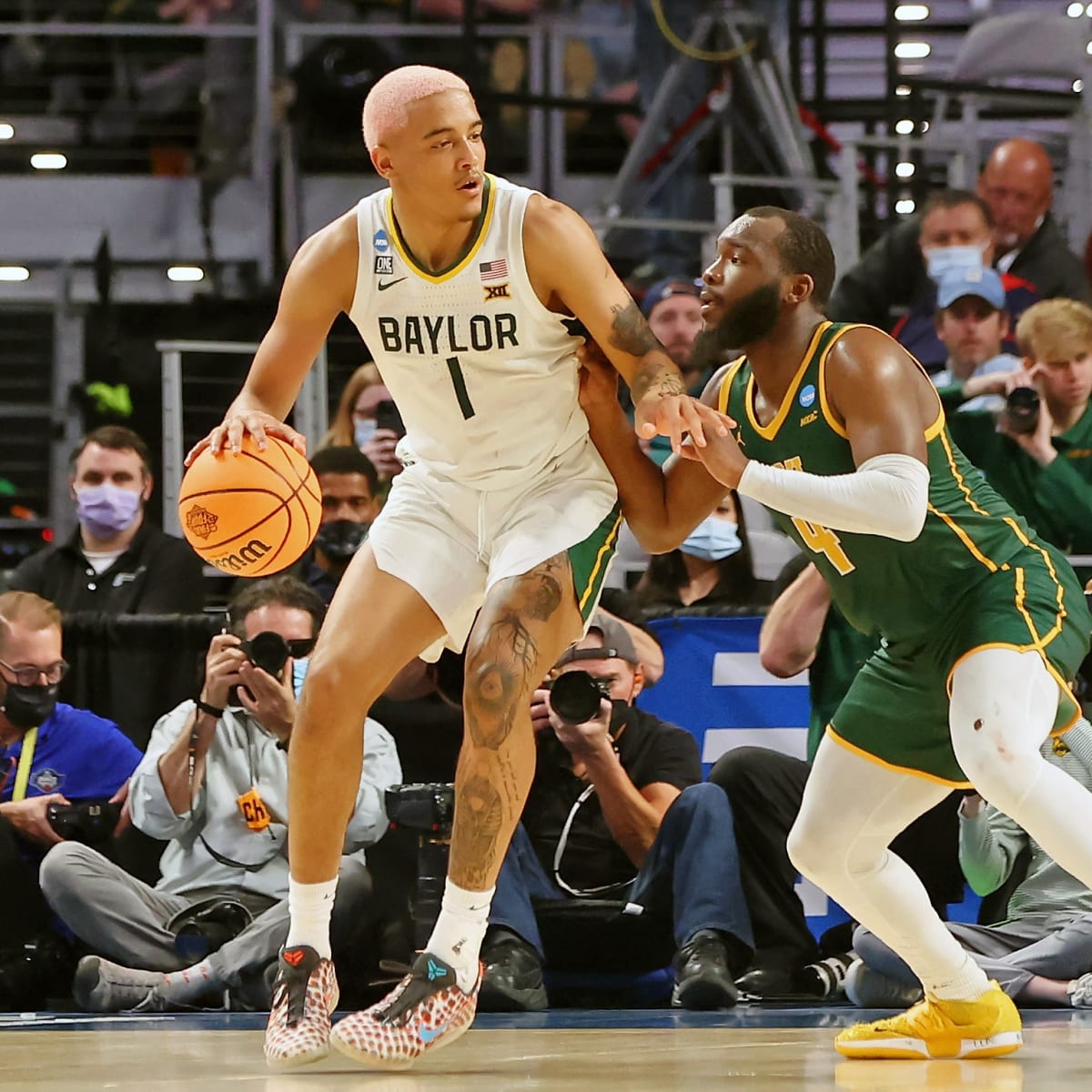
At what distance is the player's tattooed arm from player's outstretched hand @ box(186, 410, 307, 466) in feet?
2.29

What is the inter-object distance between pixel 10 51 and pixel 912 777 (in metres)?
8.78

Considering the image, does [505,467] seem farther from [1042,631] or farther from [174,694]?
[174,694]

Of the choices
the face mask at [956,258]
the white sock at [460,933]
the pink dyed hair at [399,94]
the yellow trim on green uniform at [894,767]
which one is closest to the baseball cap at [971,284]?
the face mask at [956,258]

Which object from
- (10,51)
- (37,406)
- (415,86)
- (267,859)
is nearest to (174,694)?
(267,859)

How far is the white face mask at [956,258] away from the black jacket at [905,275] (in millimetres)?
109

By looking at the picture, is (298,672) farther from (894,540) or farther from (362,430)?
(894,540)

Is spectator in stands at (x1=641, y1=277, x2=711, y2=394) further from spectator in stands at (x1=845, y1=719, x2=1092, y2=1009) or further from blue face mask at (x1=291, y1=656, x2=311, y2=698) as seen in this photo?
spectator in stands at (x1=845, y1=719, x2=1092, y2=1009)

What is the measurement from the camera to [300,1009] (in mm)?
3502

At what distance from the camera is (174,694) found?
5633 millimetres

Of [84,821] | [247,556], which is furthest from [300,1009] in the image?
[84,821]

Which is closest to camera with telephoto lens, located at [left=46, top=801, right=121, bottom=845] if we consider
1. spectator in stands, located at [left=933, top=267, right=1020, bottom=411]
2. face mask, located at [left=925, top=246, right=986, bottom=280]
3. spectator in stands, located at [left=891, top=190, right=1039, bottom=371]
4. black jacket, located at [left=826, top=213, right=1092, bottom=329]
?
spectator in stands, located at [left=933, top=267, right=1020, bottom=411]

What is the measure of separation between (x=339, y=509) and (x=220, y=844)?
1.28 meters

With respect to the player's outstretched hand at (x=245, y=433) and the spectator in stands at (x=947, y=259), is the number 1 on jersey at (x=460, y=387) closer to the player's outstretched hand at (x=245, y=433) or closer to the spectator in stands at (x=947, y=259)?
the player's outstretched hand at (x=245, y=433)

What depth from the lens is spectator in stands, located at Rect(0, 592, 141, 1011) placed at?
5223mm
